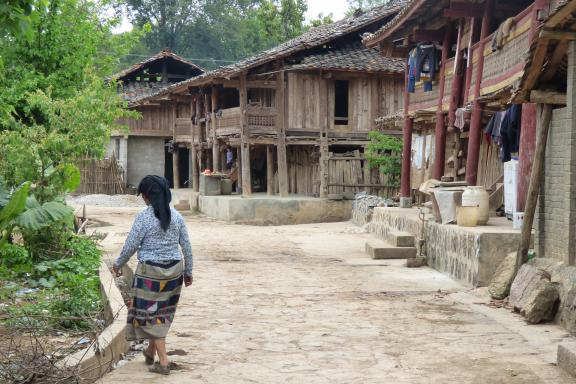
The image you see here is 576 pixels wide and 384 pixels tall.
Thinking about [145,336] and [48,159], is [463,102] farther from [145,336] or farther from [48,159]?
[145,336]

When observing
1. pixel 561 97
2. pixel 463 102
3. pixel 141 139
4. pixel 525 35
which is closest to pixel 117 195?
pixel 141 139

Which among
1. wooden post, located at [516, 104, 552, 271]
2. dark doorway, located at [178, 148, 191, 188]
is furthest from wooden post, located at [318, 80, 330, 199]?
wooden post, located at [516, 104, 552, 271]

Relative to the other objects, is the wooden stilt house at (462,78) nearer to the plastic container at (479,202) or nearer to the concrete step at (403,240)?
the plastic container at (479,202)

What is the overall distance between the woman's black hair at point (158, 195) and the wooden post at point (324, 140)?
62.5 ft

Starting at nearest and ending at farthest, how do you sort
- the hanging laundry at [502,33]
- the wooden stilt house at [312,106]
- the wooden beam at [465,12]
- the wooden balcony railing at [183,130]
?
1. the hanging laundry at [502,33]
2. the wooden beam at [465,12]
3. the wooden stilt house at [312,106]
4. the wooden balcony railing at [183,130]

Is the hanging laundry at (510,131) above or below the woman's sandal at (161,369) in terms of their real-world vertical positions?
above

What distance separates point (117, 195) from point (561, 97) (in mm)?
27171

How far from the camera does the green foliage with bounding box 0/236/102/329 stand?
759 centimetres

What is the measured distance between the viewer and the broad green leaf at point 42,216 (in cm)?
905

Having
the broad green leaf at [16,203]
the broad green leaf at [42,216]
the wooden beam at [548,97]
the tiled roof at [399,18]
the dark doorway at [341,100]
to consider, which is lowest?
the broad green leaf at [42,216]

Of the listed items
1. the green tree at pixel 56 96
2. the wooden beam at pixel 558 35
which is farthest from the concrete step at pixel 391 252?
the wooden beam at pixel 558 35

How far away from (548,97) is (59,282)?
660 cm

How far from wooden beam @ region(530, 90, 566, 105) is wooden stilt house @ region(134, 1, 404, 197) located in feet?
50.5

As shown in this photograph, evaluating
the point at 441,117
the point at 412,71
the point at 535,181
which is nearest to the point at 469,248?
the point at 535,181
